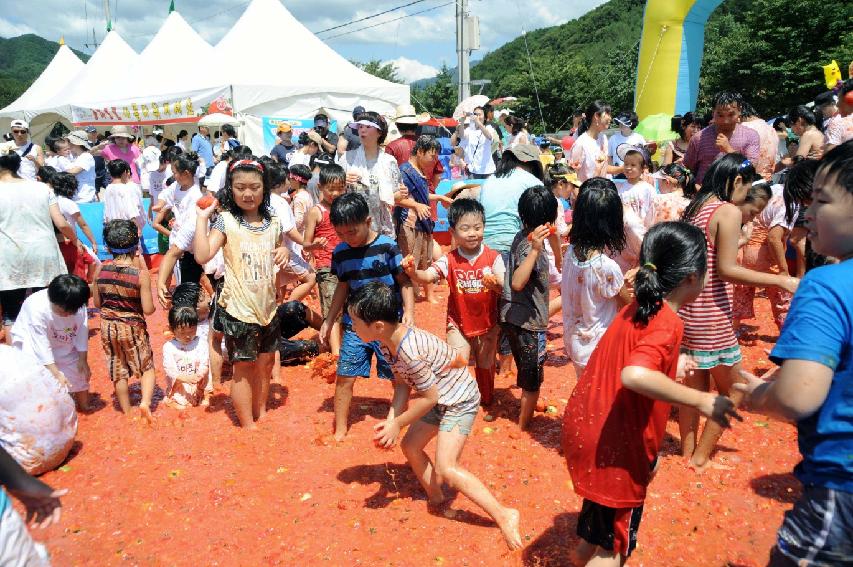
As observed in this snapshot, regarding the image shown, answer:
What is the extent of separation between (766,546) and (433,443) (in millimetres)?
2262

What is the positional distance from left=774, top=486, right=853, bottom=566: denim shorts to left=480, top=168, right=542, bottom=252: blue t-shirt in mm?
3832

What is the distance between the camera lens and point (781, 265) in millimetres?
6695

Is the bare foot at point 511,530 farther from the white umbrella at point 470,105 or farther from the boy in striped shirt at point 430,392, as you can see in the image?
the white umbrella at point 470,105

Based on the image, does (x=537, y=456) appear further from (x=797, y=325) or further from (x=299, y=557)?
(x=797, y=325)

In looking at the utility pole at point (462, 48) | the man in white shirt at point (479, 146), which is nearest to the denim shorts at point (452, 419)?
the man in white shirt at point (479, 146)

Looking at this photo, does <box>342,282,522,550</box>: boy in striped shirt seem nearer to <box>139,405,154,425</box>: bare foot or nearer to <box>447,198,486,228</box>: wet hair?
<box>447,198,486,228</box>: wet hair

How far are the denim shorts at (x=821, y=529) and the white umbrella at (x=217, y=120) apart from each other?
57.6 feet

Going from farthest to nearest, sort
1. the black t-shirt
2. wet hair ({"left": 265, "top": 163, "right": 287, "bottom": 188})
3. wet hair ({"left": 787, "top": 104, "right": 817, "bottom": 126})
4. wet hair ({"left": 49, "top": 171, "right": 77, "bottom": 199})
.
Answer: the black t-shirt, wet hair ({"left": 787, "top": 104, "right": 817, "bottom": 126}), wet hair ({"left": 49, "top": 171, "right": 77, "bottom": 199}), wet hair ({"left": 265, "top": 163, "right": 287, "bottom": 188})

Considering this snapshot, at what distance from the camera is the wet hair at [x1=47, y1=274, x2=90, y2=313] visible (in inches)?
192

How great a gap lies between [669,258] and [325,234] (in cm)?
459

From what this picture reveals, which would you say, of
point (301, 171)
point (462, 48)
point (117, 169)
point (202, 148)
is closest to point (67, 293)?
point (301, 171)

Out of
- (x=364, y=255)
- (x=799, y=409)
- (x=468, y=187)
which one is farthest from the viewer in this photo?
(x=468, y=187)

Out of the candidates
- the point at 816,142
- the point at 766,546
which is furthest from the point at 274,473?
the point at 816,142

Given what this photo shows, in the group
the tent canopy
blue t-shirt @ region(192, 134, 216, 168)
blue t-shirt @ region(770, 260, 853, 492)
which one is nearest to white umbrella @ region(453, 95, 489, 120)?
blue t-shirt @ region(192, 134, 216, 168)
